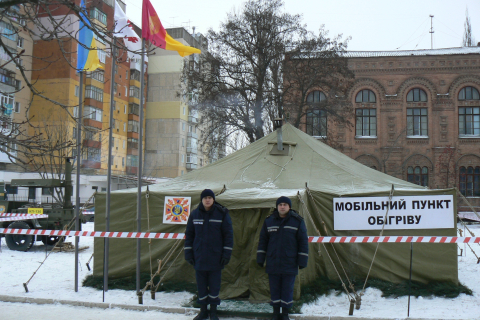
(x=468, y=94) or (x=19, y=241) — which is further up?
(x=468, y=94)

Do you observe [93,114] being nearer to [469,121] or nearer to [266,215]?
[469,121]

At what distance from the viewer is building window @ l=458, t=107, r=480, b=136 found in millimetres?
36531

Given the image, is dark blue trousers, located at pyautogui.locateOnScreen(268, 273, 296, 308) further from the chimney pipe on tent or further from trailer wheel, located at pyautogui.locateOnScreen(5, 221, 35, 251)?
trailer wheel, located at pyautogui.locateOnScreen(5, 221, 35, 251)

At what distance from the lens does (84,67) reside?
853 centimetres

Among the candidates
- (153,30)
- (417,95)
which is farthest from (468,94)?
(153,30)

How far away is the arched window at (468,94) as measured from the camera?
120 feet

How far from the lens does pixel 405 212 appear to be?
8078mm

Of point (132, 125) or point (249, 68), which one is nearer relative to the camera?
point (249, 68)

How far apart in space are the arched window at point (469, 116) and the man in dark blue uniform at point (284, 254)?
114 ft

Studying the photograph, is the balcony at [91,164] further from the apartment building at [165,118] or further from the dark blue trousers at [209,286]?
the dark blue trousers at [209,286]

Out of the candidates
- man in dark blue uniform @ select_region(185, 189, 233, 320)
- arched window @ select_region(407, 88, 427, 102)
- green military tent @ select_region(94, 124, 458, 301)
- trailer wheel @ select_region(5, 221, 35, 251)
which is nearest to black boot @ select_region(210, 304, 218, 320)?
man in dark blue uniform @ select_region(185, 189, 233, 320)

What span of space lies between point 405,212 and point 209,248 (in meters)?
3.78

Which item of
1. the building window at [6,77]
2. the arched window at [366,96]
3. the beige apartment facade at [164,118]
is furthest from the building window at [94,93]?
the arched window at [366,96]

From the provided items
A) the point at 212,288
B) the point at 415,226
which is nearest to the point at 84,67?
the point at 212,288
